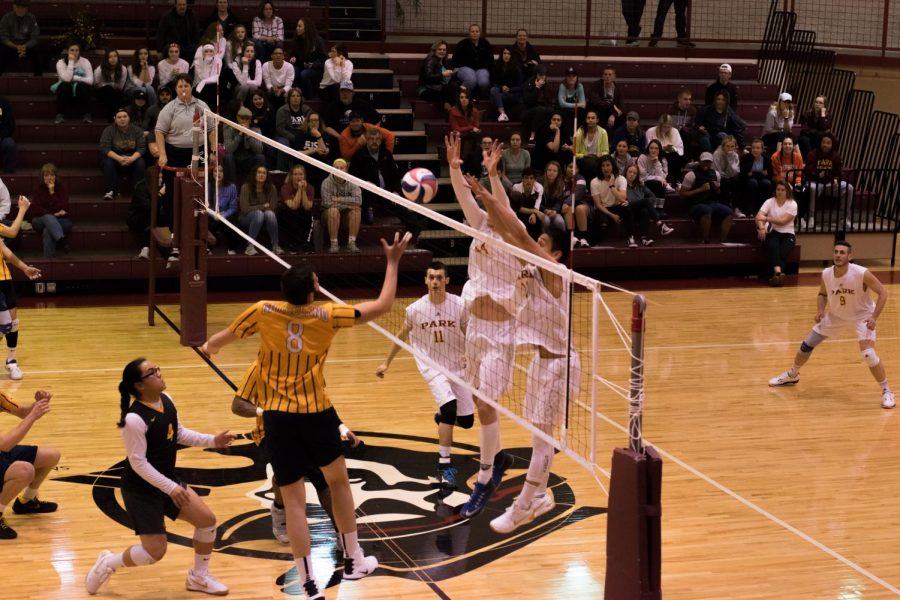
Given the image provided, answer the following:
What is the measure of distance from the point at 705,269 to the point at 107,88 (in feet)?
34.4

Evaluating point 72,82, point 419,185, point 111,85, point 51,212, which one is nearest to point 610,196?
point 111,85

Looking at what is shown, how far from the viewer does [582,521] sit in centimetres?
928

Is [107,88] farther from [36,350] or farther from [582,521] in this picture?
[582,521]

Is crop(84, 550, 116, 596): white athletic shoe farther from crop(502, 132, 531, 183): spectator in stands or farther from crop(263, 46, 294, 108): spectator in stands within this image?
crop(263, 46, 294, 108): spectator in stands

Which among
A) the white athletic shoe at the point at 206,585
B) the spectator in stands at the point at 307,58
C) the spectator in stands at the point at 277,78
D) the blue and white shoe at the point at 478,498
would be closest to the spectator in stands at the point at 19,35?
the spectator in stands at the point at 277,78

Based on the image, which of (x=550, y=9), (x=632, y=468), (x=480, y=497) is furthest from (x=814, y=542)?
(x=550, y=9)

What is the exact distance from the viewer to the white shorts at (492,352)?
8.52 m

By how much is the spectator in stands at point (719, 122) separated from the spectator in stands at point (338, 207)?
705 cm

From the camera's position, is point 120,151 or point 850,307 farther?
point 120,151

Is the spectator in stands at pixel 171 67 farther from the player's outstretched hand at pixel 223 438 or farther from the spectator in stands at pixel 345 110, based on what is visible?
the player's outstretched hand at pixel 223 438

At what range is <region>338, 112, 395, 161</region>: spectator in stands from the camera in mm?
19359

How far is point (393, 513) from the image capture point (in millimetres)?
9484

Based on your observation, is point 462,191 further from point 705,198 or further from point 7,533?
point 705,198

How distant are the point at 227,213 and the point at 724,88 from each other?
9.79 m
